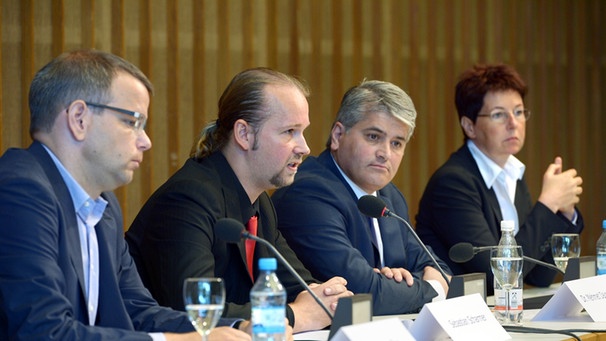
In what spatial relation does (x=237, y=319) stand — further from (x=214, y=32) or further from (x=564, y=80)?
(x=564, y=80)

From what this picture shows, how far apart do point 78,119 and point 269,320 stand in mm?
712

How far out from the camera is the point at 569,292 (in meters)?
2.94

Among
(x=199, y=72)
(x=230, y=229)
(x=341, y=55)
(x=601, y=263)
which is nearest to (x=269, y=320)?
(x=230, y=229)

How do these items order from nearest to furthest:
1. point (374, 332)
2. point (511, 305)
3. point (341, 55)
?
point (374, 332) < point (511, 305) < point (341, 55)

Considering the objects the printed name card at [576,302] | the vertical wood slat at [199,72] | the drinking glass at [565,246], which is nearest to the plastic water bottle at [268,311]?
the printed name card at [576,302]

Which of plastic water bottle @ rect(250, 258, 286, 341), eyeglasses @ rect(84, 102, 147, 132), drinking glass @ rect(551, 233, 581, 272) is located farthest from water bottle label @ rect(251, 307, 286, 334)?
drinking glass @ rect(551, 233, 581, 272)

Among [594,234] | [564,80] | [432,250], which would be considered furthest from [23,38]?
[594,234]

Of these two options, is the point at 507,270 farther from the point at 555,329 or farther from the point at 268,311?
the point at 268,311

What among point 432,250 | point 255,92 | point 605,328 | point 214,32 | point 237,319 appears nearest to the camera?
point 237,319

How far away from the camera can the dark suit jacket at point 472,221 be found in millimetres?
Result: 4191

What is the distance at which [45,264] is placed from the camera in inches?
82.0

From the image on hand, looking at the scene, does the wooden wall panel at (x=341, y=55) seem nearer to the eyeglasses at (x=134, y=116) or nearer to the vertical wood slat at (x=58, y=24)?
the vertical wood slat at (x=58, y=24)

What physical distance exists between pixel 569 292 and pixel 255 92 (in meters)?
1.19

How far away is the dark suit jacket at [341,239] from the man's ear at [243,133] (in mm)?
494
